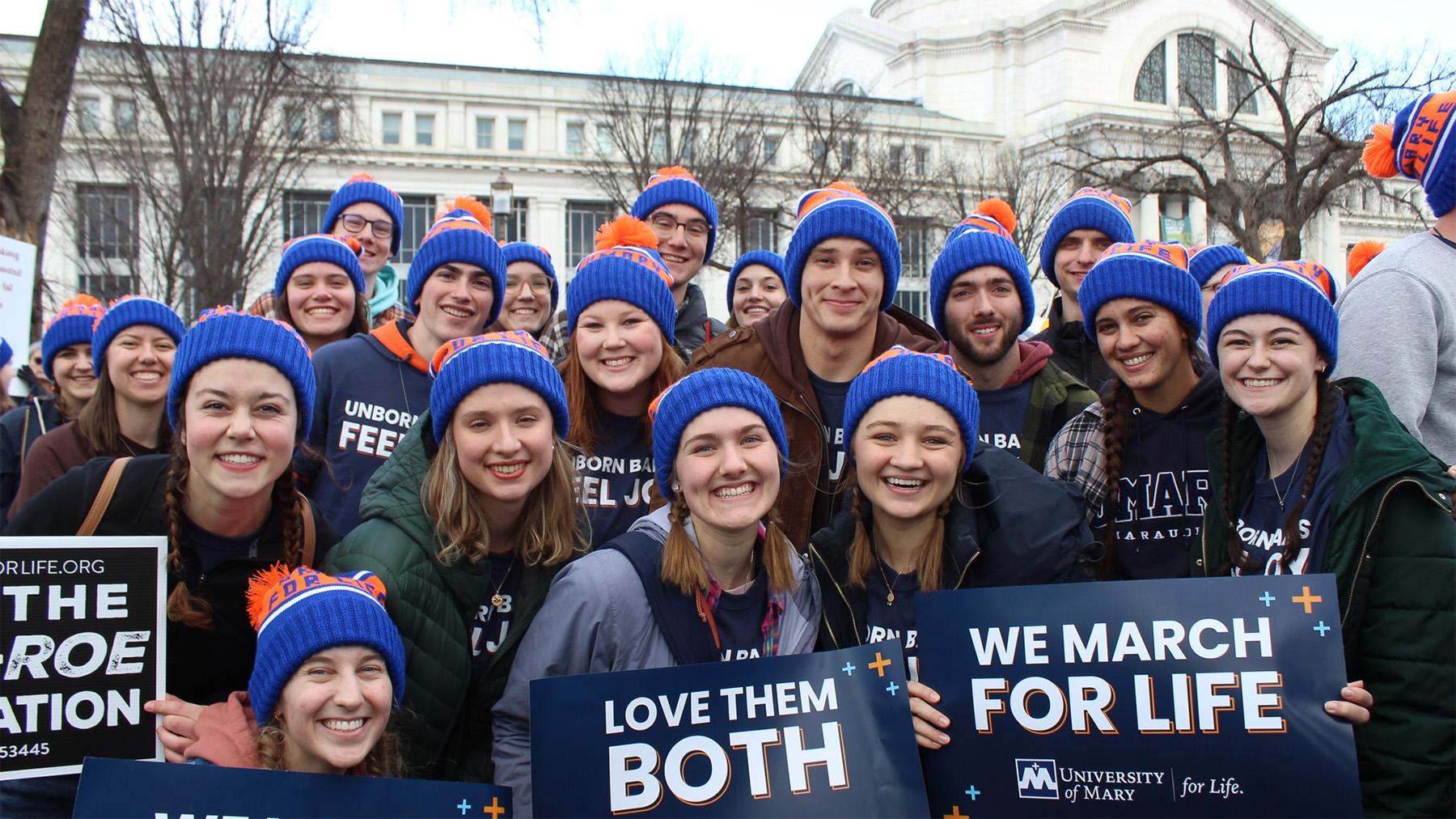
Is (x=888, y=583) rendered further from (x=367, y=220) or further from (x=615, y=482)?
(x=367, y=220)

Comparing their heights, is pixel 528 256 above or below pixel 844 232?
above

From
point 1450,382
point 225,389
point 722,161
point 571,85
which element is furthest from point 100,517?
point 571,85

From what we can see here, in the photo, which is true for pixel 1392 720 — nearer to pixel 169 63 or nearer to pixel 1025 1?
pixel 169 63

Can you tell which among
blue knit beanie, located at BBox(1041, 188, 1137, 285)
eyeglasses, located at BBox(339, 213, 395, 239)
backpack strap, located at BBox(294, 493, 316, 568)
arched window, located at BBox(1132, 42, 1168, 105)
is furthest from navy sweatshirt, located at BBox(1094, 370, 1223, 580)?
arched window, located at BBox(1132, 42, 1168, 105)

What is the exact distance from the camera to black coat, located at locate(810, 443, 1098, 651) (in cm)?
355

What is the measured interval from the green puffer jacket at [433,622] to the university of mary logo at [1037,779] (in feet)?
5.24

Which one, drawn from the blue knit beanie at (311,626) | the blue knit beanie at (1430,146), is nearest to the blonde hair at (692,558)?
the blue knit beanie at (311,626)

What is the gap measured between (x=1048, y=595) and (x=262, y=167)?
22.1 m

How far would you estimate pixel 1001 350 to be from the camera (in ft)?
A: 15.8

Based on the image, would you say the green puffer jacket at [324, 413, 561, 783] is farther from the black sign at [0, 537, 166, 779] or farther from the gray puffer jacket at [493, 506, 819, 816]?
the black sign at [0, 537, 166, 779]

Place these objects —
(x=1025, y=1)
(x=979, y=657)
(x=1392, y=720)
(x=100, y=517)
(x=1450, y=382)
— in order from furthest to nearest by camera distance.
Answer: (x=1025, y=1)
(x=1450, y=382)
(x=100, y=517)
(x=979, y=657)
(x=1392, y=720)

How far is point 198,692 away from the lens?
3598mm

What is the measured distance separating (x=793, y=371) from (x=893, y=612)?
1.38m

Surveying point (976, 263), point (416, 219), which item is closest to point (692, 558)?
point (976, 263)
